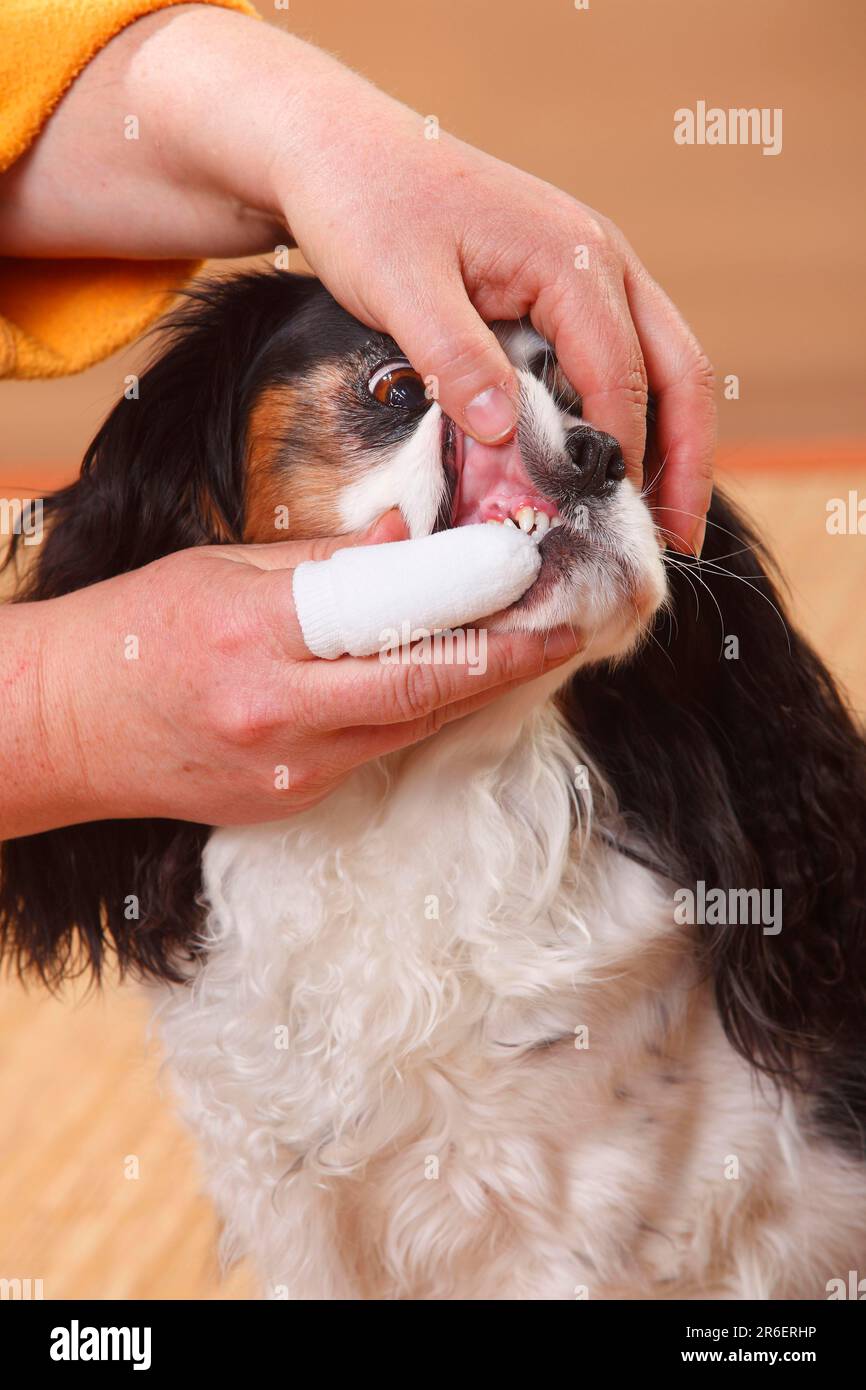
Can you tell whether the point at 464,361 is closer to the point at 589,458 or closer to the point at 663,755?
the point at 589,458

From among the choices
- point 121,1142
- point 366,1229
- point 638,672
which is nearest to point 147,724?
point 638,672

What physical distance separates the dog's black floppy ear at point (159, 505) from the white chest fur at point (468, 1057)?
61 mm

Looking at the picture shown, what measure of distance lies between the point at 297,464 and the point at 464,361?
0.65 ft

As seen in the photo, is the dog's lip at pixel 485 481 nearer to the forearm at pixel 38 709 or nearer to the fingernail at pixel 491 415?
the fingernail at pixel 491 415

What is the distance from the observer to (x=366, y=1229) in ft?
4.17

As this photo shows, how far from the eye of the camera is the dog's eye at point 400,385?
97cm

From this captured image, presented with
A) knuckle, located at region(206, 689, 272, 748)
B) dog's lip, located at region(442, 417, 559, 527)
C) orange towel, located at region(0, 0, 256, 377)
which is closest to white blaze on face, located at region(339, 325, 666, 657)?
dog's lip, located at region(442, 417, 559, 527)

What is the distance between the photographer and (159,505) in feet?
3.59

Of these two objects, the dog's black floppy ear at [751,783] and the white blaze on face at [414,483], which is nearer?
the white blaze on face at [414,483]

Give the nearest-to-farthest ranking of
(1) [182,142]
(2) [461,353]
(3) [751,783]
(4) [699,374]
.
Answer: (2) [461,353] < (4) [699,374] < (1) [182,142] < (3) [751,783]

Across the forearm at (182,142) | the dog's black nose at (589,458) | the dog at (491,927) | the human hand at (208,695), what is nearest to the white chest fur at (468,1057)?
the dog at (491,927)

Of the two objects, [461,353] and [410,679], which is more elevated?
[461,353]

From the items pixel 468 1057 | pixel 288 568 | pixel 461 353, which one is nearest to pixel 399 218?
pixel 461 353

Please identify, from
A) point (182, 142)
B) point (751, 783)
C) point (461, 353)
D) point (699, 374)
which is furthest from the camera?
point (751, 783)
